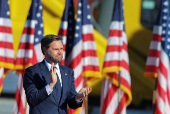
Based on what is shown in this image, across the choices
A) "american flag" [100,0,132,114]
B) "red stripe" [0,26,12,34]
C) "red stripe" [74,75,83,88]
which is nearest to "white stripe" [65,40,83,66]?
"red stripe" [74,75,83,88]

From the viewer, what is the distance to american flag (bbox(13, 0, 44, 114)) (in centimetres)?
736

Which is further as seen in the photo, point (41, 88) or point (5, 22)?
point (5, 22)

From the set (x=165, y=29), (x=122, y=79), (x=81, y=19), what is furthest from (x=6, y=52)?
(x=165, y=29)

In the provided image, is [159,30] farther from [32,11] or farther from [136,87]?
[136,87]

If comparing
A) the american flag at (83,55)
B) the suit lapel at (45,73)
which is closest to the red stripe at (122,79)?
the american flag at (83,55)

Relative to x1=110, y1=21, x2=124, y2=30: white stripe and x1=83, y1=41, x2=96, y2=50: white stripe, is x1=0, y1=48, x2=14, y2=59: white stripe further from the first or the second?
x1=110, y1=21, x2=124, y2=30: white stripe

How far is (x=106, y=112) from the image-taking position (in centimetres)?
721

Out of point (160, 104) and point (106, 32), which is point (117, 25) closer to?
point (160, 104)

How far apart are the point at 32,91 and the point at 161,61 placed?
4.56 meters

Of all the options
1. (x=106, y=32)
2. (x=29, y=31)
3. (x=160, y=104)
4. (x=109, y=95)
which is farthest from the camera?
(x=106, y=32)

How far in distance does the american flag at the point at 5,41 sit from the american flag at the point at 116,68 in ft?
6.99

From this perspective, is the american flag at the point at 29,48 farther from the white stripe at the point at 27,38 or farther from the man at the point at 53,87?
the man at the point at 53,87

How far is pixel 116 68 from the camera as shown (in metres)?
7.12

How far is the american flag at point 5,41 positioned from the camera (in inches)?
291
